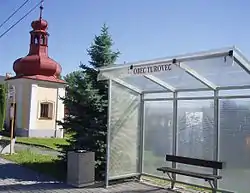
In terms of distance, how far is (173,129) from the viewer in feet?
32.4

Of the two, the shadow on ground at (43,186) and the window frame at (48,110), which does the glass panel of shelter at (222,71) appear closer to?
the shadow on ground at (43,186)

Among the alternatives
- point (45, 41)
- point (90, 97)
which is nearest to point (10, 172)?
point (90, 97)

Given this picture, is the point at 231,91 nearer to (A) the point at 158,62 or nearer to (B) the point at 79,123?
(A) the point at 158,62

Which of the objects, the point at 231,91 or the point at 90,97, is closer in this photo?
the point at 231,91

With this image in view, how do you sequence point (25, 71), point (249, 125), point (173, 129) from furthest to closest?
1. point (25, 71)
2. point (173, 129)
3. point (249, 125)

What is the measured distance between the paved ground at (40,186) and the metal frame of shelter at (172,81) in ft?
1.58

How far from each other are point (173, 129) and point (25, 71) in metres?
21.3

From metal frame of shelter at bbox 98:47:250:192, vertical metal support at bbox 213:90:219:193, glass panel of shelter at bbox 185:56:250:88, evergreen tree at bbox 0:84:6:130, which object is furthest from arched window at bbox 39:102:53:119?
glass panel of shelter at bbox 185:56:250:88

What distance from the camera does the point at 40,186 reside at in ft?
30.4

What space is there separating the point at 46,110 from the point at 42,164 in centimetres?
1637

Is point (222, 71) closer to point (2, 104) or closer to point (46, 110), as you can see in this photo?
point (2, 104)

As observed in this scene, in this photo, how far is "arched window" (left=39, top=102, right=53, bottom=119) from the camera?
92.6ft

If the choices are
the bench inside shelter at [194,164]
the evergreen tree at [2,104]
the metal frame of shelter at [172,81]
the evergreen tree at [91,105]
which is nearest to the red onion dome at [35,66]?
the evergreen tree at [2,104]

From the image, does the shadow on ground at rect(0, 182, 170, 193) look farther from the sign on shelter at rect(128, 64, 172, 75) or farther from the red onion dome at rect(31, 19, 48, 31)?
the red onion dome at rect(31, 19, 48, 31)
